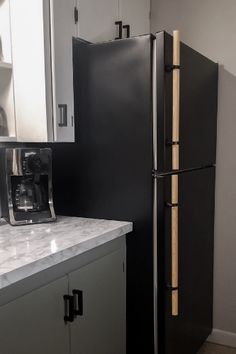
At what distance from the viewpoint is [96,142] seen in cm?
186

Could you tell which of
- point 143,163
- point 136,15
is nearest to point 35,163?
point 143,163

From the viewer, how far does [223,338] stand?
8.27 ft

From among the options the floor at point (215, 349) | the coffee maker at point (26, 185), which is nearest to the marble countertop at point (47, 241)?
the coffee maker at point (26, 185)

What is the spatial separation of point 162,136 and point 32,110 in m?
0.61

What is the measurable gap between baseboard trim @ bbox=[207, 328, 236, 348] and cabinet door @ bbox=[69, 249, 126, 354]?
37.6 inches

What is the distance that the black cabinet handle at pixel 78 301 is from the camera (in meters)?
1.46

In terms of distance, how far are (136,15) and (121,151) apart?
3.28 feet

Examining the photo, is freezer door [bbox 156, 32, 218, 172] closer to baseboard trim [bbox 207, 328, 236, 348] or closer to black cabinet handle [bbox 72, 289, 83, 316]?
black cabinet handle [bbox 72, 289, 83, 316]

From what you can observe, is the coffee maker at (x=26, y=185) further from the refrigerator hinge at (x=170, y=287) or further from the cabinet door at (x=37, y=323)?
the refrigerator hinge at (x=170, y=287)

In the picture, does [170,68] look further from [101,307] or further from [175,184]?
[101,307]

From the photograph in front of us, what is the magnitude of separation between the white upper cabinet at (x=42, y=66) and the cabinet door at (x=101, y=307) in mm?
633

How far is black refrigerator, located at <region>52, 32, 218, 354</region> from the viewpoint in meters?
1.70

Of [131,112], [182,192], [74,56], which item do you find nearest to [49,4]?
[74,56]

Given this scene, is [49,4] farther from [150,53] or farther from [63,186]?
[63,186]
